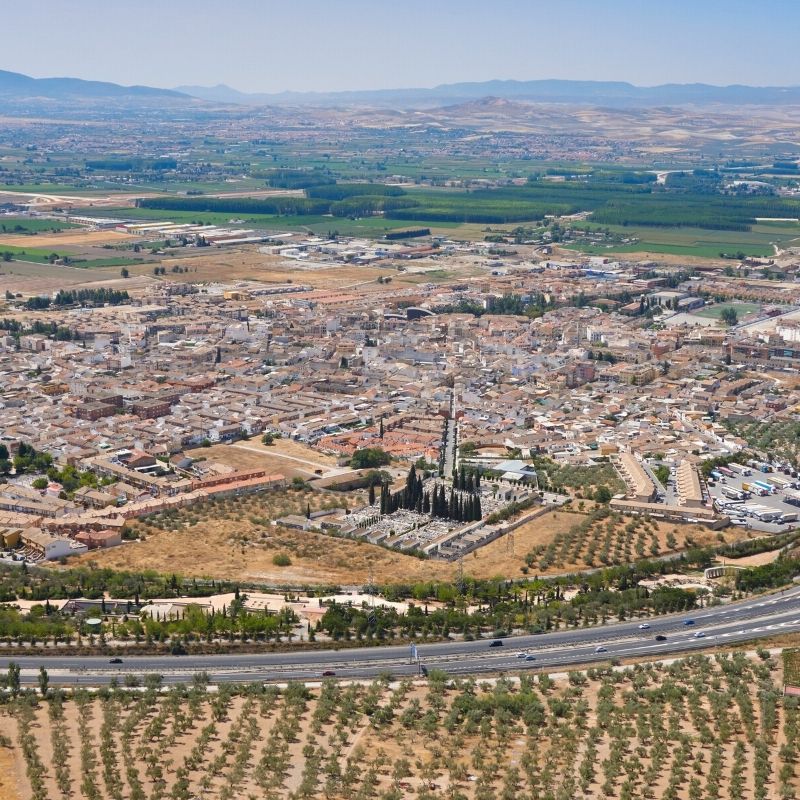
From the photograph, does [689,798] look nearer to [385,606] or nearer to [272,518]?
[385,606]

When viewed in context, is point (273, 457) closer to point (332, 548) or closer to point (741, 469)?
point (332, 548)

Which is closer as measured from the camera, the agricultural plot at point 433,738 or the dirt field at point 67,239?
the agricultural plot at point 433,738

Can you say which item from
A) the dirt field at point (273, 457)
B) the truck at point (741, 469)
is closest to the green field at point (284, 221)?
the dirt field at point (273, 457)

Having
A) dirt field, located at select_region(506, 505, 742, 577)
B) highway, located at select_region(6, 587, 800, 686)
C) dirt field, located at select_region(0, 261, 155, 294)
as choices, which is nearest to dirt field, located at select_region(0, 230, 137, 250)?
dirt field, located at select_region(0, 261, 155, 294)

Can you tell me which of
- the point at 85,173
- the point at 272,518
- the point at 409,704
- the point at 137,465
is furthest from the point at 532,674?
the point at 85,173

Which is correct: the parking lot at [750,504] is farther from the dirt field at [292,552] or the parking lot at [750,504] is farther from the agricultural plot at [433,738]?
the agricultural plot at [433,738]

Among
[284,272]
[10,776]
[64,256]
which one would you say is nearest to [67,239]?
[64,256]
